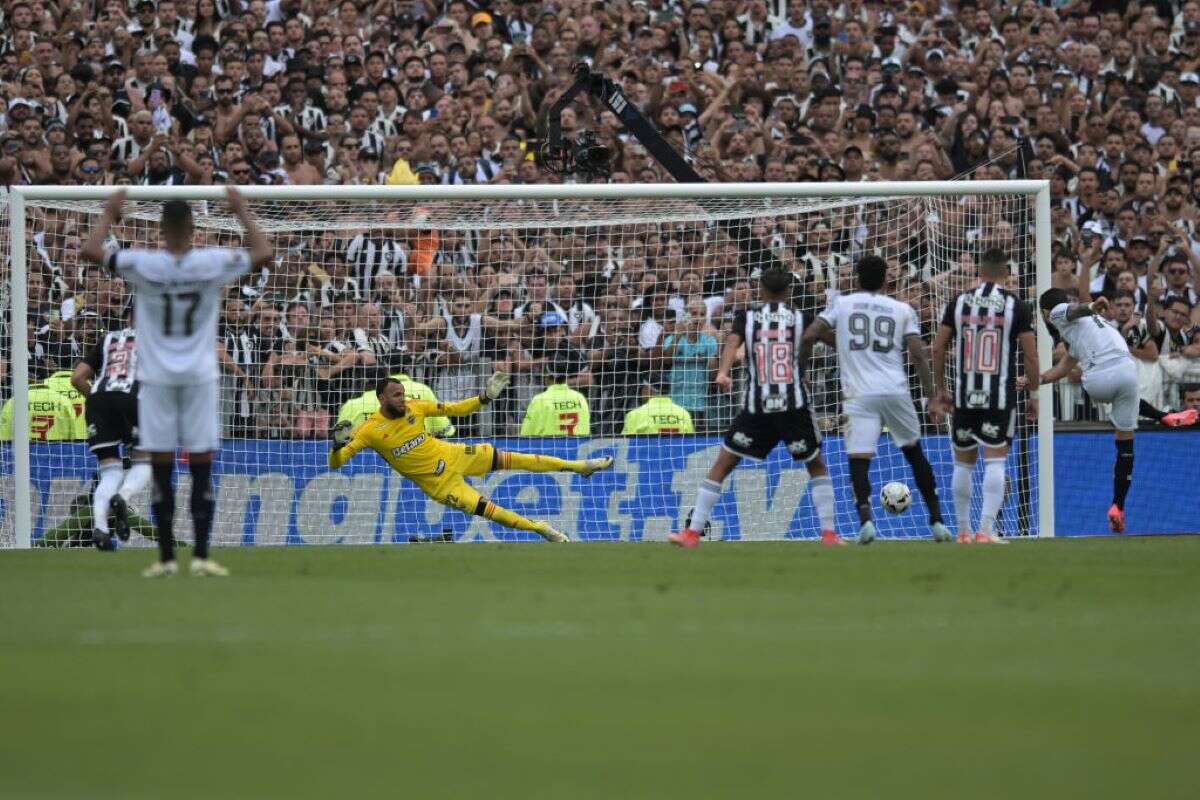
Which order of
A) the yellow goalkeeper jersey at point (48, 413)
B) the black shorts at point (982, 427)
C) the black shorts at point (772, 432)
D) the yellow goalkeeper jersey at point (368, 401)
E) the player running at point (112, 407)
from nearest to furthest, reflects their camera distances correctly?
the black shorts at point (772, 432)
the black shorts at point (982, 427)
the player running at point (112, 407)
the yellow goalkeeper jersey at point (48, 413)
the yellow goalkeeper jersey at point (368, 401)

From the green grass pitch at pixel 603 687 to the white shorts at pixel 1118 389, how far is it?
5.83m

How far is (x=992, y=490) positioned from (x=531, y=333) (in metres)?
5.34

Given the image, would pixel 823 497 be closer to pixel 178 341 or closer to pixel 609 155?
pixel 609 155

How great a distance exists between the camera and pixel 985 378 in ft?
44.3

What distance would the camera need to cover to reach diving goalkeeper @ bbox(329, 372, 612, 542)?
15.8 metres

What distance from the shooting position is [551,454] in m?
17.0

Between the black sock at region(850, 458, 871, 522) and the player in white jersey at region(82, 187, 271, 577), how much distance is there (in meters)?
5.34

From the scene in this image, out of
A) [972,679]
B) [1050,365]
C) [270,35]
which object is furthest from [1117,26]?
[972,679]

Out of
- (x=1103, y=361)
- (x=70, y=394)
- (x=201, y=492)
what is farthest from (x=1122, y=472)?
(x=70, y=394)

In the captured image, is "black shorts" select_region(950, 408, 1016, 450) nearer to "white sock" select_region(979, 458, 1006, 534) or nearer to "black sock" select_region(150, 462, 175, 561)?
"white sock" select_region(979, 458, 1006, 534)

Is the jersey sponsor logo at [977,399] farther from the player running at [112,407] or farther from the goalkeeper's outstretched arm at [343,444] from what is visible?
the player running at [112,407]

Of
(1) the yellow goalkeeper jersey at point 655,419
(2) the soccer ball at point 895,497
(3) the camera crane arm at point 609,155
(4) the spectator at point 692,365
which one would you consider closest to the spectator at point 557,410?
(1) the yellow goalkeeper jersey at point 655,419

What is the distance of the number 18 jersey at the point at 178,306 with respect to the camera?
9.55m

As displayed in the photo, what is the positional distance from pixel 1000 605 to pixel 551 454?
9.12 metres
